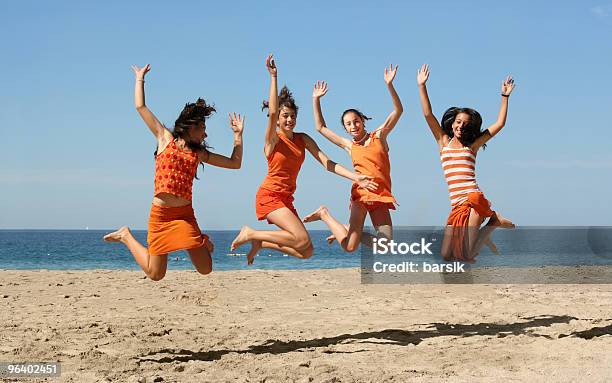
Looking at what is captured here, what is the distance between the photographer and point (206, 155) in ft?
25.6

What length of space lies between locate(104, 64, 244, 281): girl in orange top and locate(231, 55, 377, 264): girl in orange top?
1.54 feet

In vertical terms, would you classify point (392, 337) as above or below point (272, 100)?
below

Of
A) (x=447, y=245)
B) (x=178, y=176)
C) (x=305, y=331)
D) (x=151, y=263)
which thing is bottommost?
(x=305, y=331)

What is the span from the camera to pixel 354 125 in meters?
8.36

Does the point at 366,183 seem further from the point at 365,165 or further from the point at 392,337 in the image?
the point at 392,337

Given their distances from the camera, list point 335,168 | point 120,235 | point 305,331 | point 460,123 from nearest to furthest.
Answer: point 335,168, point 460,123, point 120,235, point 305,331

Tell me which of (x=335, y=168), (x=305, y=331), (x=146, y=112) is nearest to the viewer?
(x=146, y=112)

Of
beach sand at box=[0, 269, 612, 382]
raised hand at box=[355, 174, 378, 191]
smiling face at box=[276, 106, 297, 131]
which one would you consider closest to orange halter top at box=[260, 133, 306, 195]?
smiling face at box=[276, 106, 297, 131]

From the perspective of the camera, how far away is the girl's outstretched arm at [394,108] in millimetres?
8078

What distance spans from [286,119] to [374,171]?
1.23 m

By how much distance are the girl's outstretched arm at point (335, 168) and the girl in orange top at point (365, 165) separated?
212 millimetres

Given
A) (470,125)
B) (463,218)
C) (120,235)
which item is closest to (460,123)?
(470,125)

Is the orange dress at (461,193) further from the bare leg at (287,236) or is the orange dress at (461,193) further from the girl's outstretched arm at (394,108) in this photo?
the bare leg at (287,236)

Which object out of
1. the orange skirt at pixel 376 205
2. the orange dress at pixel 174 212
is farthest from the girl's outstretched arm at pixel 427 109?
the orange dress at pixel 174 212
